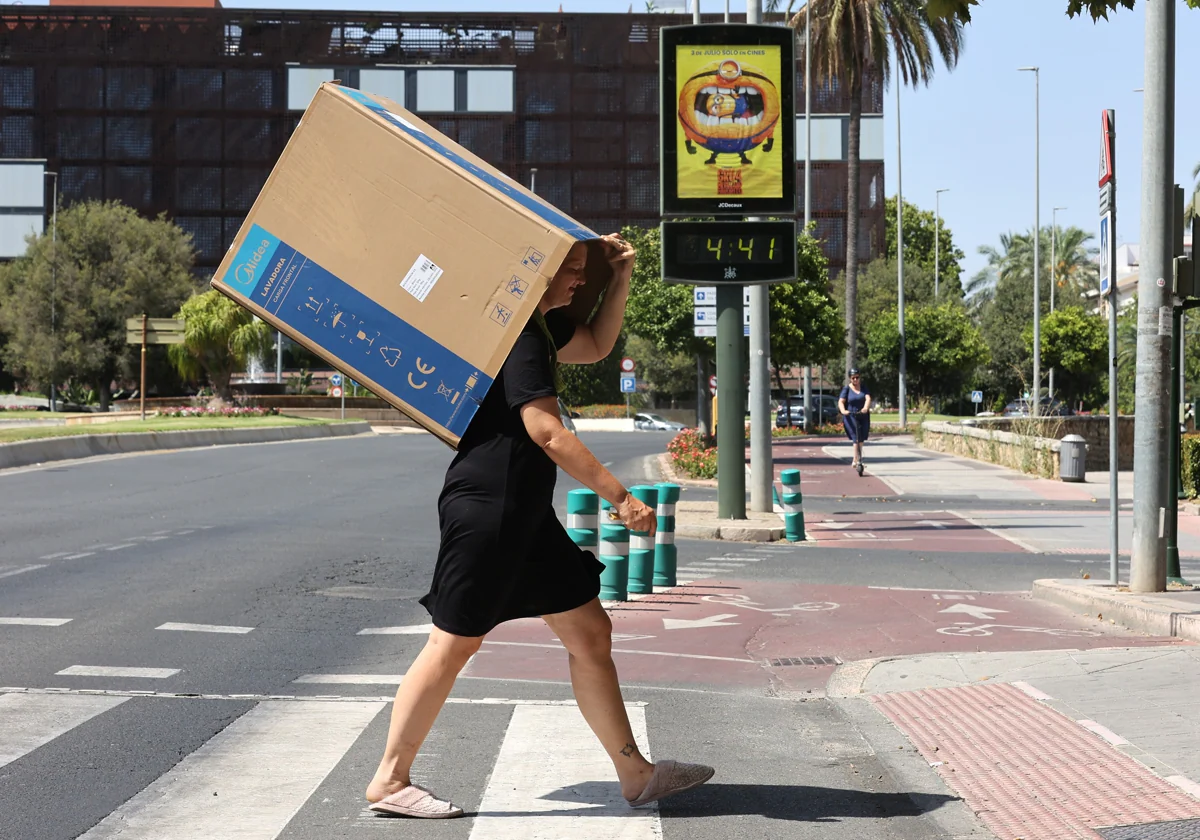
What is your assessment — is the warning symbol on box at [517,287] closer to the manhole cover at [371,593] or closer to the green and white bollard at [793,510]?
the manhole cover at [371,593]

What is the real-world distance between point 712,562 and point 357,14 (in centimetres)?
8047

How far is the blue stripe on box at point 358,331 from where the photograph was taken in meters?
4.78

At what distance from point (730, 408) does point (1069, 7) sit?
369 inches

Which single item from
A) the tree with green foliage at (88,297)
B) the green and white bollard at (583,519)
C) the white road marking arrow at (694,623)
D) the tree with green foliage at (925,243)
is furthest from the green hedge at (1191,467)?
the tree with green foliage at (925,243)

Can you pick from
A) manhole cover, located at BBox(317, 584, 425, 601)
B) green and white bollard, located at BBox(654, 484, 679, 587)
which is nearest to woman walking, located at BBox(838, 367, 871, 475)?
green and white bollard, located at BBox(654, 484, 679, 587)

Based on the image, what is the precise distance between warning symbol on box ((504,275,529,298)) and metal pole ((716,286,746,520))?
465 inches

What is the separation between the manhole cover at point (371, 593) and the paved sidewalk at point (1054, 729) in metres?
4.12

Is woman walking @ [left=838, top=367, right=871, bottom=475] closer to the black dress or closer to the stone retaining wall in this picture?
the stone retaining wall

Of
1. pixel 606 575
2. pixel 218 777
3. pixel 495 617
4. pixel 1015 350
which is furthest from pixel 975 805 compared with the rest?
pixel 1015 350

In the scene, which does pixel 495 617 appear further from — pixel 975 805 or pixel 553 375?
pixel 975 805

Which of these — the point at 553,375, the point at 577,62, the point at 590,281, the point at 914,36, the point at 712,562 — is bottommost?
the point at 712,562

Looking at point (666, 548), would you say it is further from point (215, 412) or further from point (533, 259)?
point (215, 412)

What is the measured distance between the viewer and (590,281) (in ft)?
17.0

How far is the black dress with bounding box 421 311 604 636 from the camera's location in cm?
474
